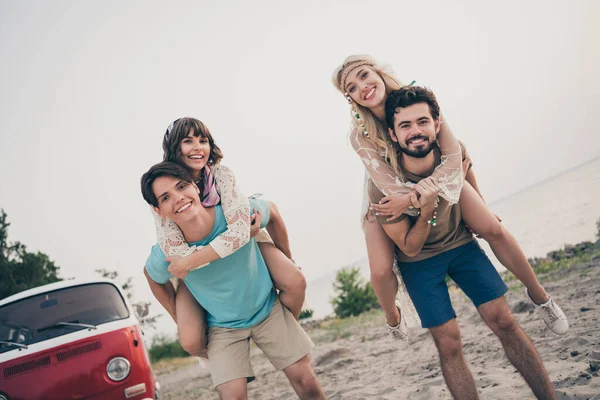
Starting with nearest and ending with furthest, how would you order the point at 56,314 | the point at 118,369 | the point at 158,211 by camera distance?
the point at 158,211
the point at 118,369
the point at 56,314

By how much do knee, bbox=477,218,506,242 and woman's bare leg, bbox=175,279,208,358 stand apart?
6.59 feet

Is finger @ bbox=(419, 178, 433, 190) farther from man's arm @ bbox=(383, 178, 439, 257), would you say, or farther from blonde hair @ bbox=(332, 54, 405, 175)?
blonde hair @ bbox=(332, 54, 405, 175)

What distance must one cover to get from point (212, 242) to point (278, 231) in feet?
2.37

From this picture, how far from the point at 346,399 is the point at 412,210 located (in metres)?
2.64

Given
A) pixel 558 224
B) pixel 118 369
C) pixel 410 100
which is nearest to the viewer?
pixel 410 100

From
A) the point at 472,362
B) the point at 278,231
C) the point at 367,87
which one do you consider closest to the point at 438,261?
the point at 278,231

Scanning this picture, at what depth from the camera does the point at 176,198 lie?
3.18m

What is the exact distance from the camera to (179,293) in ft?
11.6

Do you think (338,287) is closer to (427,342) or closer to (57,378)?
(427,342)

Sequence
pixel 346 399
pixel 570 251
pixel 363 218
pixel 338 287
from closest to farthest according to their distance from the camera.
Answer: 1. pixel 363 218
2. pixel 346 399
3. pixel 570 251
4. pixel 338 287

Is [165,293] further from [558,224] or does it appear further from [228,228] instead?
[558,224]

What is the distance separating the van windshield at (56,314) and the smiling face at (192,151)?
2.23 metres

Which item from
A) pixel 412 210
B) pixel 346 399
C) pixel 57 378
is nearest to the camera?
pixel 412 210

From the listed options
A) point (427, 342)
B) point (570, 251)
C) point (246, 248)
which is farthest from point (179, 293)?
point (570, 251)
